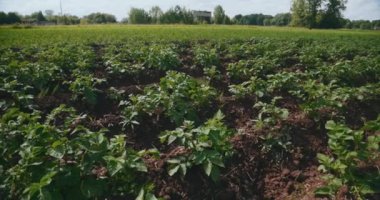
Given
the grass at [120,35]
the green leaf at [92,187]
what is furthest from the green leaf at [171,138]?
the grass at [120,35]

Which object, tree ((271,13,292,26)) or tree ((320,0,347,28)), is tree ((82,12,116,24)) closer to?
tree ((271,13,292,26))

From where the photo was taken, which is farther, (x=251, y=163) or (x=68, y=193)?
(x=251, y=163)

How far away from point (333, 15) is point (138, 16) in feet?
136

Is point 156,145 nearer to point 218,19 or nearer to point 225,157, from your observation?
point 225,157

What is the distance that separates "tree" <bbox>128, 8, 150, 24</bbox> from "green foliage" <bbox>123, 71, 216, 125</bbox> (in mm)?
76400

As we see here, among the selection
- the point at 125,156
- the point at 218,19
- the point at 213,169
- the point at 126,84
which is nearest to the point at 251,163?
the point at 213,169

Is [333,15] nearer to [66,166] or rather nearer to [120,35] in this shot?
[120,35]

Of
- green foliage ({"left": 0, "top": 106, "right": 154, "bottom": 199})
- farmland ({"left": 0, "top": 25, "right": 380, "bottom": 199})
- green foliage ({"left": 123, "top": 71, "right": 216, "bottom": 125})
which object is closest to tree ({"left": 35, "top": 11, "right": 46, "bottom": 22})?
farmland ({"left": 0, "top": 25, "right": 380, "bottom": 199})

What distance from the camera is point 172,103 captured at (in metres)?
5.18

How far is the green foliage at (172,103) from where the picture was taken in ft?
16.7

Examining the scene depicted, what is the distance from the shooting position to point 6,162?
12.5 ft

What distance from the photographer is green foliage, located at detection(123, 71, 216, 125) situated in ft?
16.7

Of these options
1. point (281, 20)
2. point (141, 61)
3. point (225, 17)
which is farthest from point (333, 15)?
point (141, 61)

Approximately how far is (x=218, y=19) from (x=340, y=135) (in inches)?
2791
